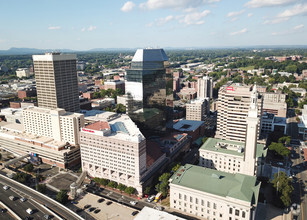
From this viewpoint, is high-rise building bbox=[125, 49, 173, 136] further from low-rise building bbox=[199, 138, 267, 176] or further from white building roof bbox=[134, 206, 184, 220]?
white building roof bbox=[134, 206, 184, 220]

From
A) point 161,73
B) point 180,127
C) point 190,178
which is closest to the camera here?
point 190,178

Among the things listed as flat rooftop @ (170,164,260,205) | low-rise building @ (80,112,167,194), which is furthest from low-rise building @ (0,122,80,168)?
flat rooftop @ (170,164,260,205)

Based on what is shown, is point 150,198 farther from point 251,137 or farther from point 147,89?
point 147,89

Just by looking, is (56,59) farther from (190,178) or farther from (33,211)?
(190,178)

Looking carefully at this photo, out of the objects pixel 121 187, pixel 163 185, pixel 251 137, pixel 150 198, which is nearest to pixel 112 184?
pixel 121 187

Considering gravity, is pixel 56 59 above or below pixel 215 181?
above

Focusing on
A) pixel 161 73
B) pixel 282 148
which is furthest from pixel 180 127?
pixel 282 148

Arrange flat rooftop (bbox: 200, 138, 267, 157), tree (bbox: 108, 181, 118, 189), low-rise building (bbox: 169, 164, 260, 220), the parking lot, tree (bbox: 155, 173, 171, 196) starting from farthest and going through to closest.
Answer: flat rooftop (bbox: 200, 138, 267, 157) < tree (bbox: 108, 181, 118, 189) < tree (bbox: 155, 173, 171, 196) < the parking lot < low-rise building (bbox: 169, 164, 260, 220)
